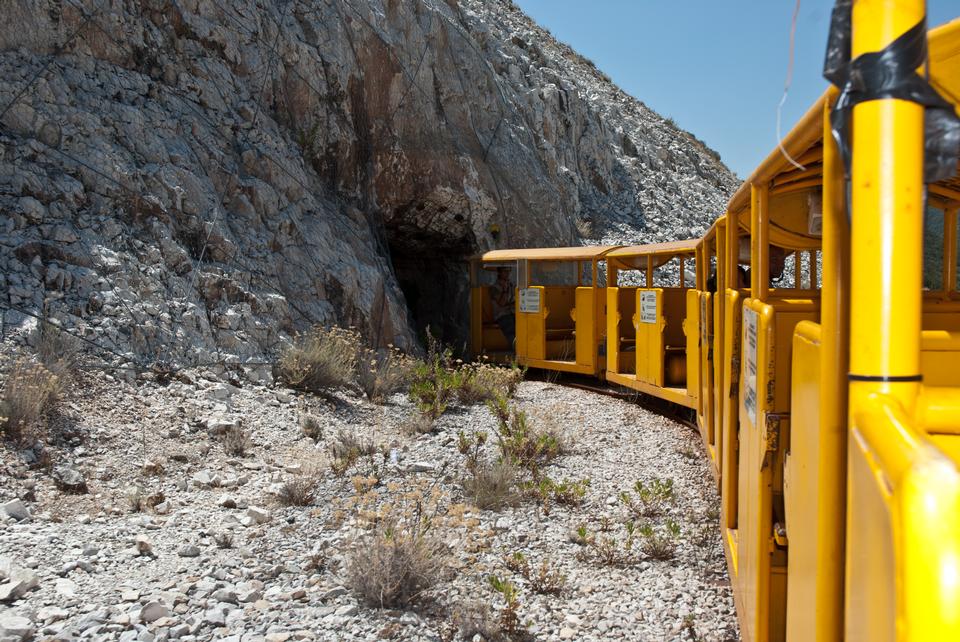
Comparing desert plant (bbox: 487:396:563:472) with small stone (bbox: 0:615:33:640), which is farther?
desert plant (bbox: 487:396:563:472)

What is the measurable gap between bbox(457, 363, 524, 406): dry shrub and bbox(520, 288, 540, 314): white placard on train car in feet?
5.97

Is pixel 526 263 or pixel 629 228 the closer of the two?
pixel 526 263

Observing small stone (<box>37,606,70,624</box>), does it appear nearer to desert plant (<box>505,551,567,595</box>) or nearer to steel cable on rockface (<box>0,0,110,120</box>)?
desert plant (<box>505,551,567,595</box>)

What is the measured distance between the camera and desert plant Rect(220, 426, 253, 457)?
21.7 feet

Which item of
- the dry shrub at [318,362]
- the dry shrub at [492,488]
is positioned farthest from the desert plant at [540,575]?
the dry shrub at [318,362]

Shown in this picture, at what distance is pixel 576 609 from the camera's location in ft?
13.8

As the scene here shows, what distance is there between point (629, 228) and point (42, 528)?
20.5 m

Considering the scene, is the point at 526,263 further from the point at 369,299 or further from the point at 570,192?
the point at 570,192

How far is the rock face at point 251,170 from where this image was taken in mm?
8047

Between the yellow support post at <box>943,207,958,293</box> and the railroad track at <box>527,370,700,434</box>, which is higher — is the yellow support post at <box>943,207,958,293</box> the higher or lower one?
the higher one

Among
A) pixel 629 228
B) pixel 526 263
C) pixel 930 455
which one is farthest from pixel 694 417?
pixel 629 228

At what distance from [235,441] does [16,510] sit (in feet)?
6.81

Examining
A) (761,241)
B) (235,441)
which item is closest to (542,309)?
(235,441)

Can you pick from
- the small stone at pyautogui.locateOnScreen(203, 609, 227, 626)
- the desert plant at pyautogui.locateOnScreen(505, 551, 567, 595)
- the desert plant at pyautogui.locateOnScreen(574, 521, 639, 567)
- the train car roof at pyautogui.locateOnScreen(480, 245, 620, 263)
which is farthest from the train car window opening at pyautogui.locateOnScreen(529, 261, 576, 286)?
the small stone at pyautogui.locateOnScreen(203, 609, 227, 626)
